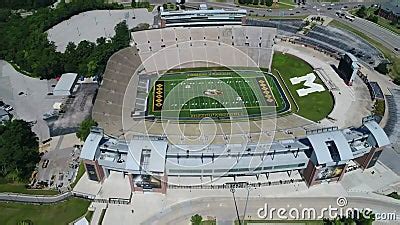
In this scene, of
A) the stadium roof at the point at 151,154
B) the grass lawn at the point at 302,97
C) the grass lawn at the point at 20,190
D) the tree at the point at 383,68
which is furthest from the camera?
the tree at the point at 383,68

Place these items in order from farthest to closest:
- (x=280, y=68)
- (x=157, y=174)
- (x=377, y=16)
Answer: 1. (x=377, y=16)
2. (x=280, y=68)
3. (x=157, y=174)

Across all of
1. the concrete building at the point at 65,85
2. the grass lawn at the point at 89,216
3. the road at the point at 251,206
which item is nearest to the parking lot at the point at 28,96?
the concrete building at the point at 65,85

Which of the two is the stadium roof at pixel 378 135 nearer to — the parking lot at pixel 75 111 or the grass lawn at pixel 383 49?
the grass lawn at pixel 383 49

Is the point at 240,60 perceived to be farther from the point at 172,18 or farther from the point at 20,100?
the point at 20,100

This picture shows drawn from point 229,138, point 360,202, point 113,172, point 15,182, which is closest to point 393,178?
point 360,202

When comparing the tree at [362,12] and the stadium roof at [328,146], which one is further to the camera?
the tree at [362,12]
